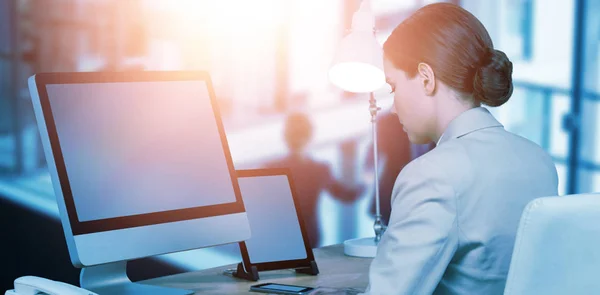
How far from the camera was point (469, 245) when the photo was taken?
3.86ft

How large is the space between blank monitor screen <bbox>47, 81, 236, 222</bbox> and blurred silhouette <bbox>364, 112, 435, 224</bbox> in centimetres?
124

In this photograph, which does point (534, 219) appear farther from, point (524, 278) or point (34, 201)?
point (34, 201)

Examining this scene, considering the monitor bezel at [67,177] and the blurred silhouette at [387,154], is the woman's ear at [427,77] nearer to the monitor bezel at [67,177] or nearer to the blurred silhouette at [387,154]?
the monitor bezel at [67,177]

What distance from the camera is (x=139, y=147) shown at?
1.47m

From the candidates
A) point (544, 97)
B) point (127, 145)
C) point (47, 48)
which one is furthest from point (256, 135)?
point (544, 97)

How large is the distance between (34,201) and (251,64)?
857 millimetres

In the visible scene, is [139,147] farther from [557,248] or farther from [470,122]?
[557,248]

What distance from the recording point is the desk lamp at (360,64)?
208 centimetres

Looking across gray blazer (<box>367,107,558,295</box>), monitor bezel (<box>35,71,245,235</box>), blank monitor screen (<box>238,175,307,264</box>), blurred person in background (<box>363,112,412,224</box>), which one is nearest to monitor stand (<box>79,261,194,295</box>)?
monitor bezel (<box>35,71,245,235</box>)

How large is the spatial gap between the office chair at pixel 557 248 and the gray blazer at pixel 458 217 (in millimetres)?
298

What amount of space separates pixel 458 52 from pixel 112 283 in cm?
87

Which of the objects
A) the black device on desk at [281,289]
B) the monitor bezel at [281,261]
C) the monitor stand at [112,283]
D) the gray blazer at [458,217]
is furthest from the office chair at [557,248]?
the monitor bezel at [281,261]

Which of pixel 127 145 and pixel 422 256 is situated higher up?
pixel 127 145

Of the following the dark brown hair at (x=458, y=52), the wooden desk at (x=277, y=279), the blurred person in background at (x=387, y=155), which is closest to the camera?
the dark brown hair at (x=458, y=52)
